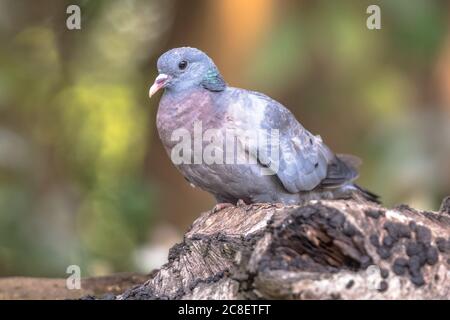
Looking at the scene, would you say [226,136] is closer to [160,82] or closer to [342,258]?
[160,82]

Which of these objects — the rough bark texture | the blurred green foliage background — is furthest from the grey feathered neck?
the rough bark texture

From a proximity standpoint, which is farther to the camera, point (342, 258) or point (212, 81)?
point (212, 81)

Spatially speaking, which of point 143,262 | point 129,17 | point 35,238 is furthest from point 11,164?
point 129,17

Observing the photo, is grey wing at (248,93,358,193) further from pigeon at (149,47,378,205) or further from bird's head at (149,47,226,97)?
bird's head at (149,47,226,97)

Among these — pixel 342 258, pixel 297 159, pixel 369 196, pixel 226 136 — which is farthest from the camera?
pixel 369 196

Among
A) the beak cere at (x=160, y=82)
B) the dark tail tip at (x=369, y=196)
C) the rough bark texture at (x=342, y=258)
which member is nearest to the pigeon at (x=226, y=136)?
the beak cere at (x=160, y=82)

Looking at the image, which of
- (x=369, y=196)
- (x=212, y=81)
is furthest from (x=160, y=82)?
(x=369, y=196)
